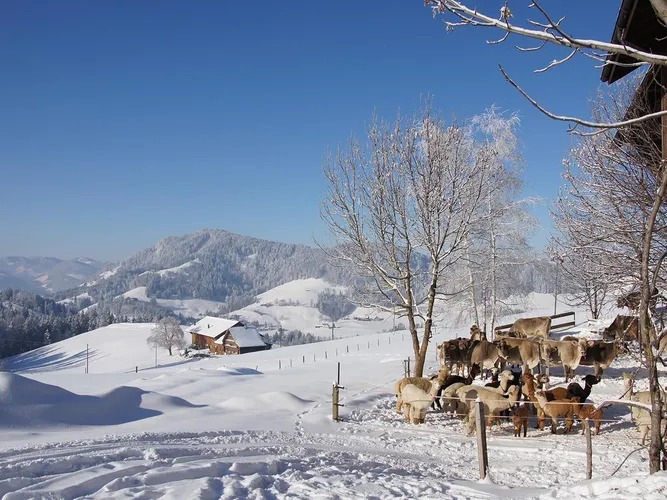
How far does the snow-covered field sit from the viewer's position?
19.8 feet

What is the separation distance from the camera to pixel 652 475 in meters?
4.44

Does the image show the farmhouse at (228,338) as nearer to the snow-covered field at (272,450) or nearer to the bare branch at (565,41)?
the snow-covered field at (272,450)

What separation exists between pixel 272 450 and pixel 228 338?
7890 centimetres

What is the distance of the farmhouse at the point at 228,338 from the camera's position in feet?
269

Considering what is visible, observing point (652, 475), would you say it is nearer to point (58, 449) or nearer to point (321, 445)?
point (321, 445)

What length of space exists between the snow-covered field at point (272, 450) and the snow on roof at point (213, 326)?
239ft

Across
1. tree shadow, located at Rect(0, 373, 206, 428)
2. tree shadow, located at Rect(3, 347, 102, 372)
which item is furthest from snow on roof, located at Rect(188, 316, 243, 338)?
tree shadow, located at Rect(0, 373, 206, 428)

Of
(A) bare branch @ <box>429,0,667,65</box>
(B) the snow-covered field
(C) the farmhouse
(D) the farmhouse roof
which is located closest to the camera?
(A) bare branch @ <box>429,0,667,65</box>

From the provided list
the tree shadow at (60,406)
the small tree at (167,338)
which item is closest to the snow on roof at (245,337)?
the small tree at (167,338)

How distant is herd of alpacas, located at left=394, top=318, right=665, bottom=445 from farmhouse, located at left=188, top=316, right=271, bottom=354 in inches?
2682

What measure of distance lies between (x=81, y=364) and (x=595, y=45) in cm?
9320

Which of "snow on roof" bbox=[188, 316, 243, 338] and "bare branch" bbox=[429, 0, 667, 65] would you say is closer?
"bare branch" bbox=[429, 0, 667, 65]

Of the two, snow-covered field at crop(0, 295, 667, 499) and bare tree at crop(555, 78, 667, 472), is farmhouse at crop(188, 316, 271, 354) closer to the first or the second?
snow-covered field at crop(0, 295, 667, 499)

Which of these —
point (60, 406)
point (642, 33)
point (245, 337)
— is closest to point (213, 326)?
point (245, 337)
